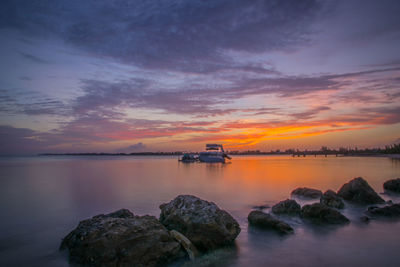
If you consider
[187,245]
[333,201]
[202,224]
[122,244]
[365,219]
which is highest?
[202,224]

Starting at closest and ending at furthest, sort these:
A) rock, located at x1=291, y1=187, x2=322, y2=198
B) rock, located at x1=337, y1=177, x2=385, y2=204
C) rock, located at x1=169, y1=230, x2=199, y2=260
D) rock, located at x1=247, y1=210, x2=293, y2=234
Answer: rock, located at x1=169, y1=230, x2=199, y2=260, rock, located at x1=247, y1=210, x2=293, y2=234, rock, located at x1=337, y1=177, x2=385, y2=204, rock, located at x1=291, y1=187, x2=322, y2=198

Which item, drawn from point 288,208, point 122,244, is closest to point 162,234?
point 122,244

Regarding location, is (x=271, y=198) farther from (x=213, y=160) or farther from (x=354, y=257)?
(x=213, y=160)

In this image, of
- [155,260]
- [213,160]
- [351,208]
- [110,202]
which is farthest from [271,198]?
[213,160]

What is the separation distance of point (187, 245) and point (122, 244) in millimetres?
1635

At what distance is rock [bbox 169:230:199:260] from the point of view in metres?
6.43

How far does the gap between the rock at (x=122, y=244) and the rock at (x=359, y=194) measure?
35.8ft

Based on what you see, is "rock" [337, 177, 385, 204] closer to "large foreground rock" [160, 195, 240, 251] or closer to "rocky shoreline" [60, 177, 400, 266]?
"rocky shoreline" [60, 177, 400, 266]

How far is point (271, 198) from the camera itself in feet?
51.7

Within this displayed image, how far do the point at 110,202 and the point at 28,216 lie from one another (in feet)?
14.2

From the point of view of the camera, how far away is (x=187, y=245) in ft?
21.4

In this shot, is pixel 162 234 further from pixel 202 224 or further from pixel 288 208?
pixel 288 208

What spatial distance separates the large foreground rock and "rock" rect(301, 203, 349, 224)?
367 cm

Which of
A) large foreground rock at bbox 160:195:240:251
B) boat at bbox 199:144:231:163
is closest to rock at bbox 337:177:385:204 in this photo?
large foreground rock at bbox 160:195:240:251
